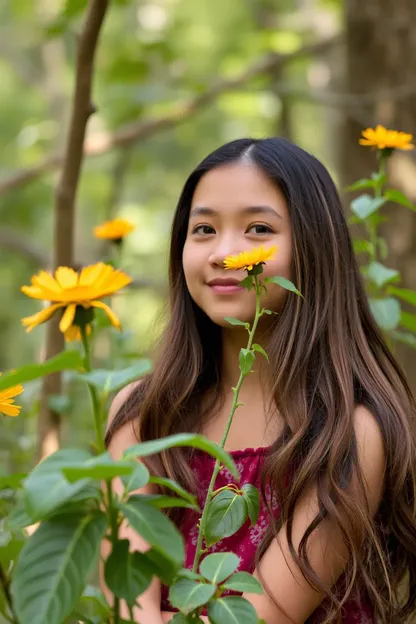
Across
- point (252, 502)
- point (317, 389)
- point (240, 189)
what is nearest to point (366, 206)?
point (240, 189)


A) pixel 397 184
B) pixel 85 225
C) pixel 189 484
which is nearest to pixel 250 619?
pixel 189 484

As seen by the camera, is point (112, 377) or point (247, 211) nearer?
point (112, 377)

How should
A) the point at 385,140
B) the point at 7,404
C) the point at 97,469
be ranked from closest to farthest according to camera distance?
the point at 97,469
the point at 7,404
the point at 385,140

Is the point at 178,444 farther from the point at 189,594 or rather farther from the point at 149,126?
the point at 149,126

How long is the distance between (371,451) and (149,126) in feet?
8.41

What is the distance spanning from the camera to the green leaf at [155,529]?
982 mm

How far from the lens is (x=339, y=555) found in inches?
68.7

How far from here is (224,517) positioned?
134 centimetres

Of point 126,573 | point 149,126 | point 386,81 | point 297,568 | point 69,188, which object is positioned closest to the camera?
point 126,573

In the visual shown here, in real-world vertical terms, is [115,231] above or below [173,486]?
above

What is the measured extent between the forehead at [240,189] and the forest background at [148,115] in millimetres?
309

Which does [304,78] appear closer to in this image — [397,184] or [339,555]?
[397,184]

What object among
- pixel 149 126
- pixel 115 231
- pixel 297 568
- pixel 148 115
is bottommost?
pixel 297 568

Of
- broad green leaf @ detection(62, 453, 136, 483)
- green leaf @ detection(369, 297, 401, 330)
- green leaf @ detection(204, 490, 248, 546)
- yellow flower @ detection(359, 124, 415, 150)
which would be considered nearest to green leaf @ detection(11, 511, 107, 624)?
broad green leaf @ detection(62, 453, 136, 483)
